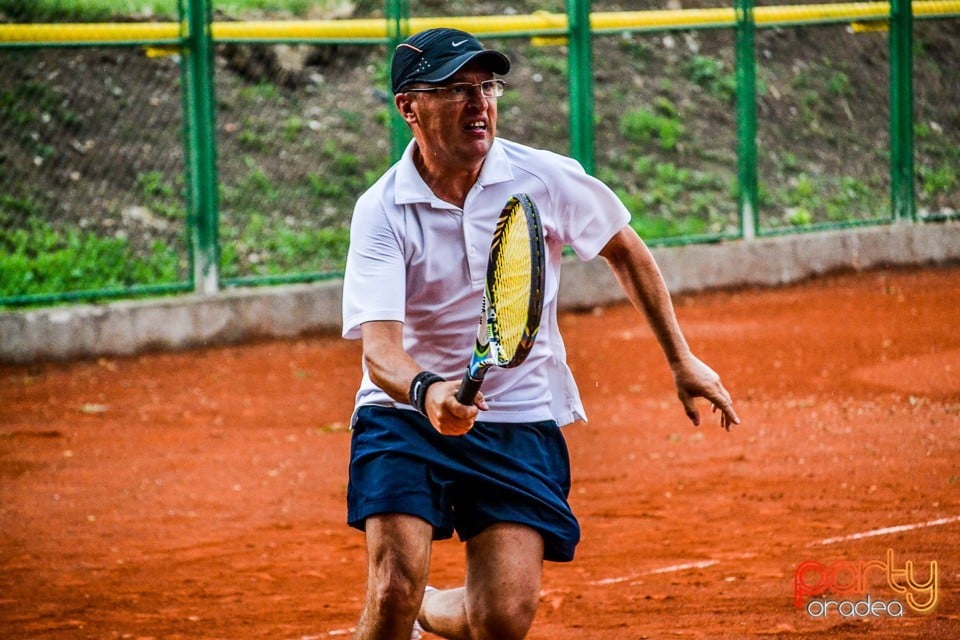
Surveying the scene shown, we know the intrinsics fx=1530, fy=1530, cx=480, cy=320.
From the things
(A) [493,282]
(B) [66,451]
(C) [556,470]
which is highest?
(A) [493,282]

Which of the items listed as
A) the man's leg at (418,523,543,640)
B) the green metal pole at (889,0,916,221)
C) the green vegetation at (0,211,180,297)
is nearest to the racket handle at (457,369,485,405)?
the man's leg at (418,523,543,640)

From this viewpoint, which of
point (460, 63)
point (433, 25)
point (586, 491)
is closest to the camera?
point (460, 63)

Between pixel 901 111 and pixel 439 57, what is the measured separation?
13125 mm

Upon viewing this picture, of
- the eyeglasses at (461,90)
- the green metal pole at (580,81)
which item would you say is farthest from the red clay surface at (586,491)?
the green metal pole at (580,81)

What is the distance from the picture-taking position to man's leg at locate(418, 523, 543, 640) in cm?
437

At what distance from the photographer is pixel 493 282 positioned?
12.7 feet

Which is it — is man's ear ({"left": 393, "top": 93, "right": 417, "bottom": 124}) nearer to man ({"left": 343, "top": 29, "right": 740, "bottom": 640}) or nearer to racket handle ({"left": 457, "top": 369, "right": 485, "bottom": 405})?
man ({"left": 343, "top": 29, "right": 740, "bottom": 640})

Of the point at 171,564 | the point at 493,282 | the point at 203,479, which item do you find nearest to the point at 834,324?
the point at 203,479

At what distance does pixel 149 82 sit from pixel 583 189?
40.9 feet

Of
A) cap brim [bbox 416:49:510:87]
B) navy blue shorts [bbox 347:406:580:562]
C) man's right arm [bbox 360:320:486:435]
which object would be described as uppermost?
cap brim [bbox 416:49:510:87]

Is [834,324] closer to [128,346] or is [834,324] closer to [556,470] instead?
[128,346]

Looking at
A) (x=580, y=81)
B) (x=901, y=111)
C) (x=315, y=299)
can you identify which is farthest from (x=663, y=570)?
(x=901, y=111)

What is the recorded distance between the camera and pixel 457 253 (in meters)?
4.45

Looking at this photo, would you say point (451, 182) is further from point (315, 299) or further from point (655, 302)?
point (315, 299)
